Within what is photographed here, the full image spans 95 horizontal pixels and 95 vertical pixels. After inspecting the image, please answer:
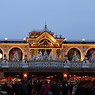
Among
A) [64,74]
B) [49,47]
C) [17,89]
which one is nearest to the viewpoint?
[17,89]

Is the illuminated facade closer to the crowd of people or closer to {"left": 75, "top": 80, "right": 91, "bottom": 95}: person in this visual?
the crowd of people

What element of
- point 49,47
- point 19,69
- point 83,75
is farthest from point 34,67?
point 49,47

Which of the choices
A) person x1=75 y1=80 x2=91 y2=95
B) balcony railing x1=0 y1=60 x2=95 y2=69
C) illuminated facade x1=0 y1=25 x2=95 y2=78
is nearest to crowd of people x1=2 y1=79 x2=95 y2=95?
person x1=75 y1=80 x2=91 y2=95

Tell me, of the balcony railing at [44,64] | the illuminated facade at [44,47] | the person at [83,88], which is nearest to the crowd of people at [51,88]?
the person at [83,88]

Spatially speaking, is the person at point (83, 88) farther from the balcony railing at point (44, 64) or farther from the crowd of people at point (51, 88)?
the balcony railing at point (44, 64)

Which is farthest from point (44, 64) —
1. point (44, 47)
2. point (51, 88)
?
point (51, 88)

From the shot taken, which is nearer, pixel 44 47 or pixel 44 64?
pixel 44 64

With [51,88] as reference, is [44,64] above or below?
above

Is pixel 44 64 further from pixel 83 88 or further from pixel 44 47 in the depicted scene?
pixel 83 88

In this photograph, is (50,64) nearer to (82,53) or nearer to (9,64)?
(9,64)

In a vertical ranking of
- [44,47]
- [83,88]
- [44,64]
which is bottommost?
[83,88]

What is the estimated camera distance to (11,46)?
52.7m

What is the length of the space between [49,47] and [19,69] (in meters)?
17.4

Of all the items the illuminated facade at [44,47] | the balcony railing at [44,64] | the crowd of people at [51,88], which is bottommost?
the crowd of people at [51,88]
